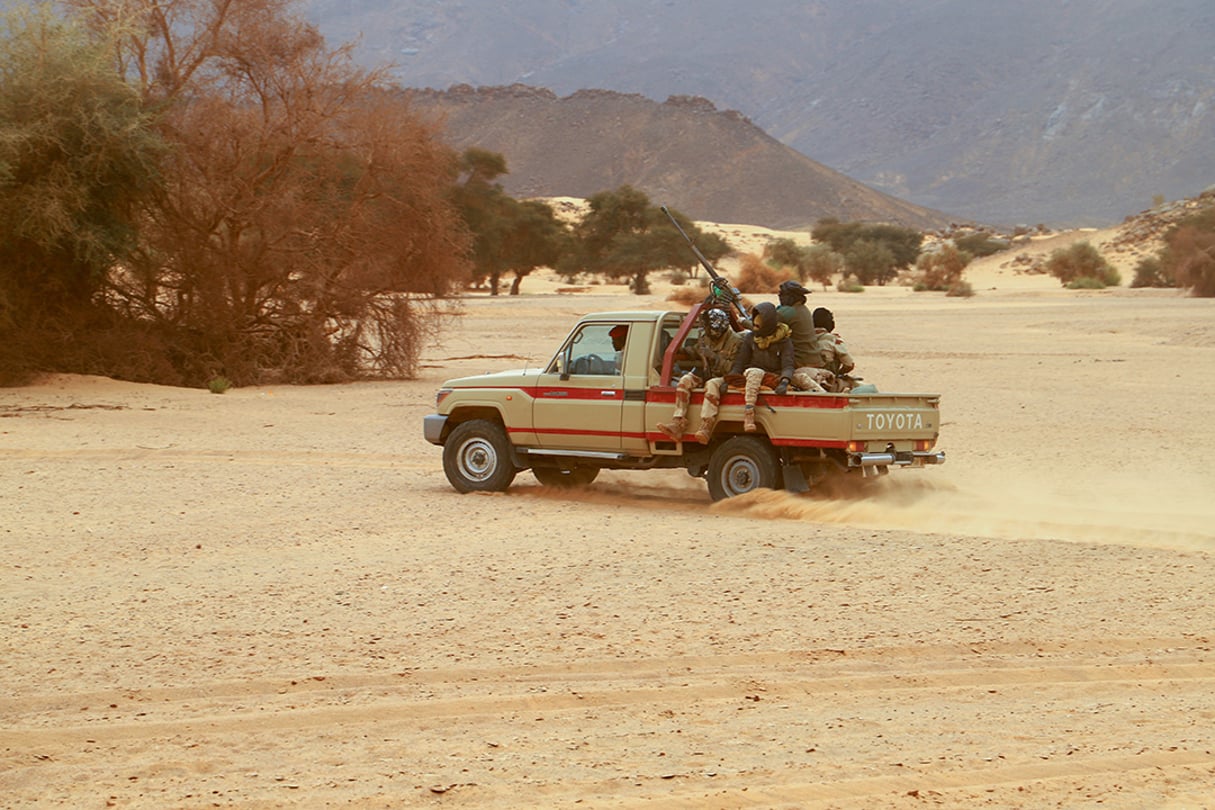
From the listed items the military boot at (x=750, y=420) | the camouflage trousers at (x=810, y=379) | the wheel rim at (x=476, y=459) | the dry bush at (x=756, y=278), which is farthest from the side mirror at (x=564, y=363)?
the dry bush at (x=756, y=278)

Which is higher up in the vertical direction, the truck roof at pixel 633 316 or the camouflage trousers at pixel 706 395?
the truck roof at pixel 633 316

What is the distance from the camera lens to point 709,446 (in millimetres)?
13438

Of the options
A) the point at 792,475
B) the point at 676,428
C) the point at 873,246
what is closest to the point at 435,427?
the point at 676,428

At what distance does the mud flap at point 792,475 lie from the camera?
12.8 metres

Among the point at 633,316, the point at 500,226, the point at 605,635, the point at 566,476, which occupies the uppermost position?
the point at 500,226

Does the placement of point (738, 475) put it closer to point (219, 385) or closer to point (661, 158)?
point (219, 385)

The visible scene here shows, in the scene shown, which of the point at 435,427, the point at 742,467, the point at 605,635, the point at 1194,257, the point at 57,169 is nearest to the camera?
the point at 605,635

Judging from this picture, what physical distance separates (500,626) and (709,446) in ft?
16.1

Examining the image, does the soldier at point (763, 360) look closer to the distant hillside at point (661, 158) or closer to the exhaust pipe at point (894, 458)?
the exhaust pipe at point (894, 458)

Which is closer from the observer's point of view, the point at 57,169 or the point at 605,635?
the point at 605,635

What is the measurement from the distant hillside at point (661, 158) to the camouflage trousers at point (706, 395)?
421ft

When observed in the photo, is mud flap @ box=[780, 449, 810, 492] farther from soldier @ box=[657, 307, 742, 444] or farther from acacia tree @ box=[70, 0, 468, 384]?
acacia tree @ box=[70, 0, 468, 384]

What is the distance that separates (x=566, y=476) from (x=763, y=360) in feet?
9.43

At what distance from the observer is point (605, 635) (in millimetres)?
8594
